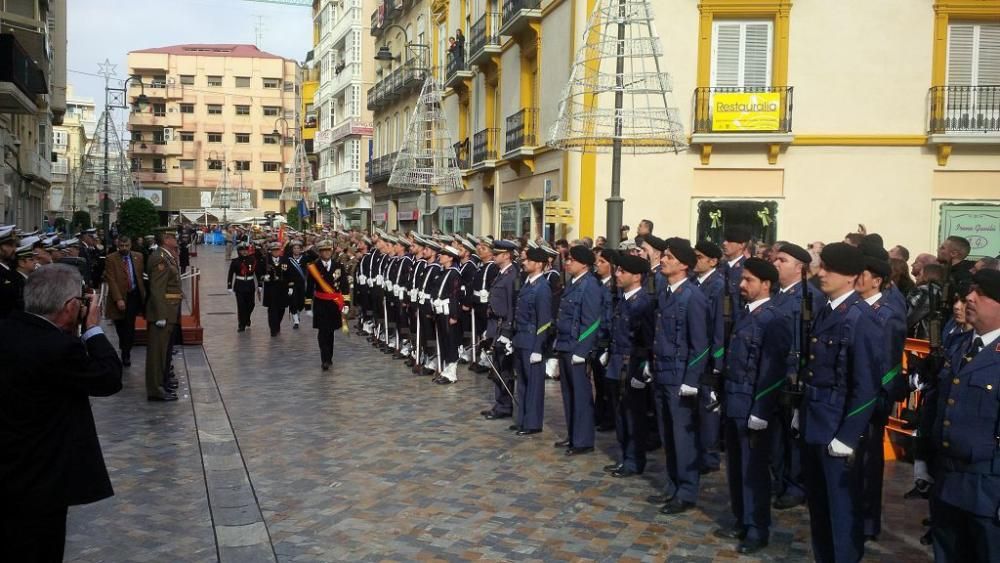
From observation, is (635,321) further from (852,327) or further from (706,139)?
(706,139)

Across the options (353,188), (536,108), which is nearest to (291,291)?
(536,108)

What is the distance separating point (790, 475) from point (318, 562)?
396 centimetres

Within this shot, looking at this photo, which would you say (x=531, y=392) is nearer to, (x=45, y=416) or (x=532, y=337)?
(x=532, y=337)

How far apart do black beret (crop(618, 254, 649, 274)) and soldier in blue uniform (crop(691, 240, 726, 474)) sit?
19.1 inches

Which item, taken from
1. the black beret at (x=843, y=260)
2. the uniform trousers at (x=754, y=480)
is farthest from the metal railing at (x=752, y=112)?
the black beret at (x=843, y=260)

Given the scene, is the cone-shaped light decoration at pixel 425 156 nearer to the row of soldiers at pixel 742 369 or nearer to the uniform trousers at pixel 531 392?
the row of soldiers at pixel 742 369

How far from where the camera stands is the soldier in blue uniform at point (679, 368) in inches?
286

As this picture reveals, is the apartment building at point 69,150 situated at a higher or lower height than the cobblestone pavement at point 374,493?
higher

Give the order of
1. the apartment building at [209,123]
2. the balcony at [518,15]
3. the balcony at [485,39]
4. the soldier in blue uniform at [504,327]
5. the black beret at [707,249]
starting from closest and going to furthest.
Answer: the black beret at [707,249] → the soldier in blue uniform at [504,327] → the balcony at [518,15] → the balcony at [485,39] → the apartment building at [209,123]

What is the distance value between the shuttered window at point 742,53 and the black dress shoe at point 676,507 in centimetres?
1615

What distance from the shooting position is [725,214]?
2178 centimetres

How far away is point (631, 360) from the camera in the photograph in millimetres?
8180

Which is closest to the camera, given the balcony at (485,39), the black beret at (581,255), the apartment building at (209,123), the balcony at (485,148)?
the black beret at (581,255)

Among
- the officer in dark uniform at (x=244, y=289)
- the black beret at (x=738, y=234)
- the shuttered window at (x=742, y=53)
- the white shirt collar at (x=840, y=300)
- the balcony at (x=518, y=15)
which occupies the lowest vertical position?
the officer in dark uniform at (x=244, y=289)
